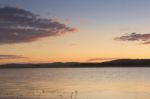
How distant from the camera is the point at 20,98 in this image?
43.7 meters

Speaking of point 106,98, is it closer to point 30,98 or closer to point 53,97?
point 53,97

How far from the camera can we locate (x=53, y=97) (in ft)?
151

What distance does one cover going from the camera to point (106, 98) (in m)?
46.6

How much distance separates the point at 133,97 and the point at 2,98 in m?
17.5

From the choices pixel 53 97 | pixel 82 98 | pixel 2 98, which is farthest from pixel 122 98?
pixel 2 98

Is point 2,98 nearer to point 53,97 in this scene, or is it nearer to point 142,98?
point 53,97

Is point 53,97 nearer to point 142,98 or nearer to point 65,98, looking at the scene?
point 65,98

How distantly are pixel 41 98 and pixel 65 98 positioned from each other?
2.96 m

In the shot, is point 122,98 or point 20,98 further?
point 122,98

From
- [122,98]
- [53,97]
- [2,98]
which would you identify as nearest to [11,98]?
[2,98]

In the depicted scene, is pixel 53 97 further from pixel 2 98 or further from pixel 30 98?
pixel 2 98

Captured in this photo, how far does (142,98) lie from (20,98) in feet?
51.7

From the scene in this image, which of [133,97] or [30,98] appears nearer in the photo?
[30,98]

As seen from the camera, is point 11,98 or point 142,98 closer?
point 11,98
